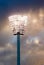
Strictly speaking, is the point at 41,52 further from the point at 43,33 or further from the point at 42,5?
the point at 42,5

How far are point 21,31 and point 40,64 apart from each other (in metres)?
1.05

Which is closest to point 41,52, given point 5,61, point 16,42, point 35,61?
point 35,61

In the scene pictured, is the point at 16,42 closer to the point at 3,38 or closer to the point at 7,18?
the point at 3,38

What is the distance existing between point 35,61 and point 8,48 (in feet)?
2.77

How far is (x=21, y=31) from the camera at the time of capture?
473 cm

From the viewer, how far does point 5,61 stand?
4.97 meters

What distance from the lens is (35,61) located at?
4.85m

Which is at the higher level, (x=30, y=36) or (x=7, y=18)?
(x=7, y=18)

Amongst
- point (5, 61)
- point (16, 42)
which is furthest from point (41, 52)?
point (5, 61)

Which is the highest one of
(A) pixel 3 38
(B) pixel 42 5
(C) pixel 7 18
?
(B) pixel 42 5

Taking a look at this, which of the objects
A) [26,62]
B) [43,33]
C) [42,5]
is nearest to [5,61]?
[26,62]

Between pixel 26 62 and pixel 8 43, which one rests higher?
pixel 8 43

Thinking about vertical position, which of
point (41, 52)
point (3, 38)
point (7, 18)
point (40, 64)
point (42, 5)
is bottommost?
point (40, 64)

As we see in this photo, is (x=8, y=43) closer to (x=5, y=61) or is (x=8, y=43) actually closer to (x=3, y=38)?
(x=3, y=38)
